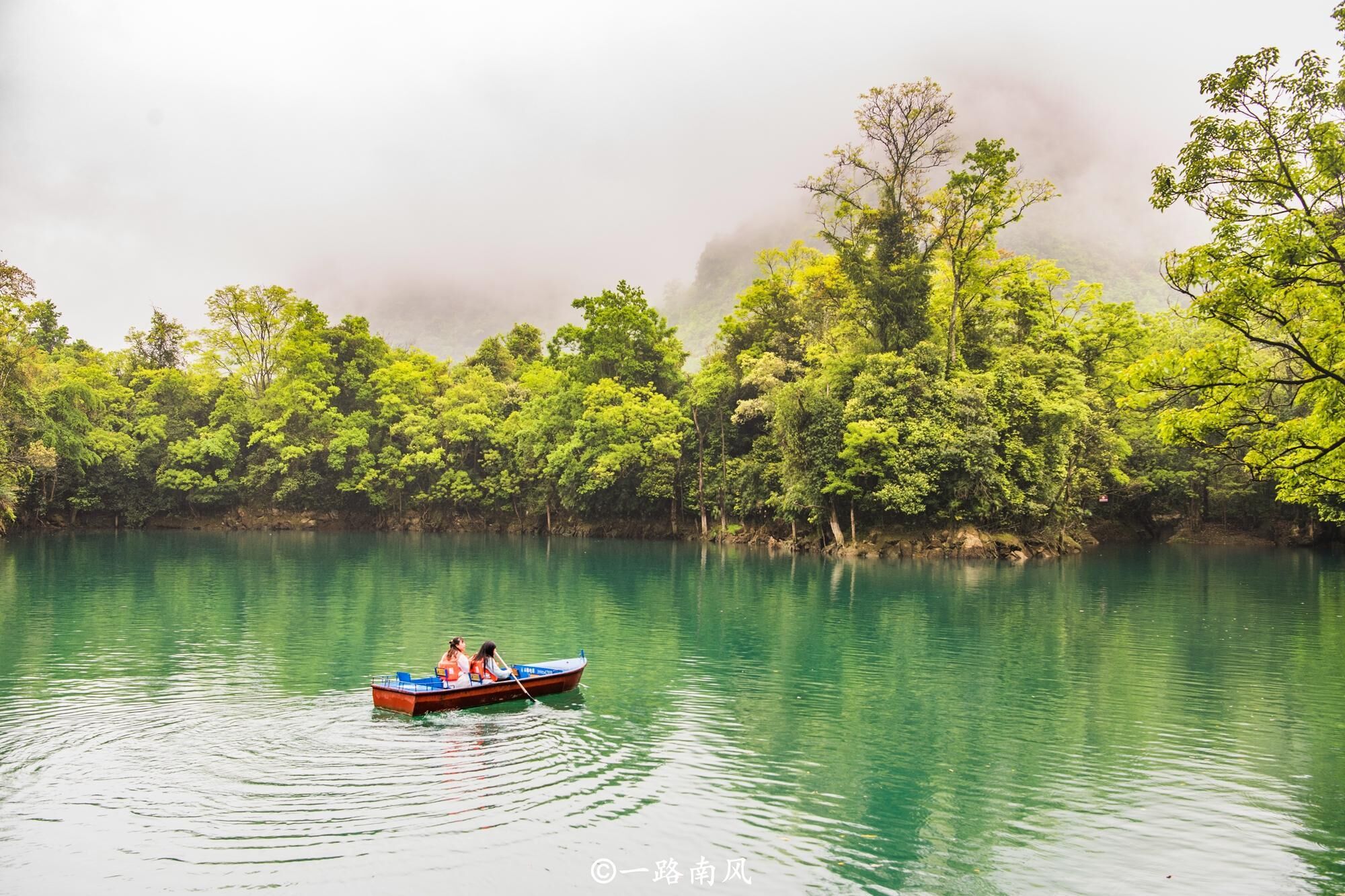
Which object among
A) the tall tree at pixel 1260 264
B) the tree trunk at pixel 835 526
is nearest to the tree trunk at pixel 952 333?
the tree trunk at pixel 835 526

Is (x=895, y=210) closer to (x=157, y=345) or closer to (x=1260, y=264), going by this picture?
(x=1260, y=264)

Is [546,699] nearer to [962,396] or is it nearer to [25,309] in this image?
[962,396]

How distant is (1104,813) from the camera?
38.5ft

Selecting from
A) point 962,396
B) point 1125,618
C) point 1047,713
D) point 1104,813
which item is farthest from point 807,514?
point 1104,813

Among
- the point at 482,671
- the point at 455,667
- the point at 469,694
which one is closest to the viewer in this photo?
the point at 469,694

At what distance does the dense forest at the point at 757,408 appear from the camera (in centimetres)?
5003

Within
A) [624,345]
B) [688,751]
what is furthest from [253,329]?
[688,751]

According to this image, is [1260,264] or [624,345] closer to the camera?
[1260,264]

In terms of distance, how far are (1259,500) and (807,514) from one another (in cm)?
3444

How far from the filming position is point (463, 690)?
651 inches

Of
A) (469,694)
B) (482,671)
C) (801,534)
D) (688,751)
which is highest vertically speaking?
(801,534)

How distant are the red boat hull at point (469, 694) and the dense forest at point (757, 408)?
13.0 meters

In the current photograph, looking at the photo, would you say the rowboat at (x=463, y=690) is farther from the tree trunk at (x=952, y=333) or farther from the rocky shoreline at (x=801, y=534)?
the tree trunk at (x=952, y=333)

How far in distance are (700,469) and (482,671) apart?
4875 centimetres
